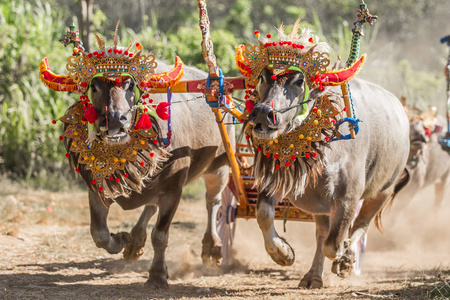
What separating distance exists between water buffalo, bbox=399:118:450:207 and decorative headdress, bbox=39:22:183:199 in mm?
4035

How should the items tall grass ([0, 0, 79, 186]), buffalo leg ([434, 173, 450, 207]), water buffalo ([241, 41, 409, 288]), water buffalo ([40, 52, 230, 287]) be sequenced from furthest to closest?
tall grass ([0, 0, 79, 186]), buffalo leg ([434, 173, 450, 207]), water buffalo ([40, 52, 230, 287]), water buffalo ([241, 41, 409, 288])

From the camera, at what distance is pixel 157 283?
5.34 meters

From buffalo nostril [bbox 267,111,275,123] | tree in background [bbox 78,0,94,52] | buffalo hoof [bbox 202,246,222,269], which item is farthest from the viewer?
tree in background [bbox 78,0,94,52]

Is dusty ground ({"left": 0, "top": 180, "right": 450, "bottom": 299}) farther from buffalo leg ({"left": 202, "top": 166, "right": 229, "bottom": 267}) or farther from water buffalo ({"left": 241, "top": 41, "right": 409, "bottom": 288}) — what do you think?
water buffalo ({"left": 241, "top": 41, "right": 409, "bottom": 288})

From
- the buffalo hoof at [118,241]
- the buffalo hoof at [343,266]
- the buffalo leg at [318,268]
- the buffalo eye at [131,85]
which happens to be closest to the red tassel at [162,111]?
the buffalo eye at [131,85]

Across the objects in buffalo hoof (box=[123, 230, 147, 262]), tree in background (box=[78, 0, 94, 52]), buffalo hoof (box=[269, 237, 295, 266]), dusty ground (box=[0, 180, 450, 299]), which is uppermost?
tree in background (box=[78, 0, 94, 52])

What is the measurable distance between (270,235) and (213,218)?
1737 millimetres

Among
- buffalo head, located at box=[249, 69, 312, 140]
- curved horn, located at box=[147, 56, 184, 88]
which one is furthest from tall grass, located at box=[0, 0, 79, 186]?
buffalo head, located at box=[249, 69, 312, 140]

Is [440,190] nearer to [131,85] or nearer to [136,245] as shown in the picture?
[136,245]

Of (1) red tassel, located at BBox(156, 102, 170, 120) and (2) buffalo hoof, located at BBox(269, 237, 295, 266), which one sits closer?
(2) buffalo hoof, located at BBox(269, 237, 295, 266)

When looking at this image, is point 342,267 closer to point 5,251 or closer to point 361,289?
point 361,289

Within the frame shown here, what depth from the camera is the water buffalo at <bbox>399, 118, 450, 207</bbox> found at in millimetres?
7884

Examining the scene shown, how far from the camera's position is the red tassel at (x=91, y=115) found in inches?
179

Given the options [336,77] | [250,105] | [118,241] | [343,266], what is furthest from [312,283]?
[336,77]
